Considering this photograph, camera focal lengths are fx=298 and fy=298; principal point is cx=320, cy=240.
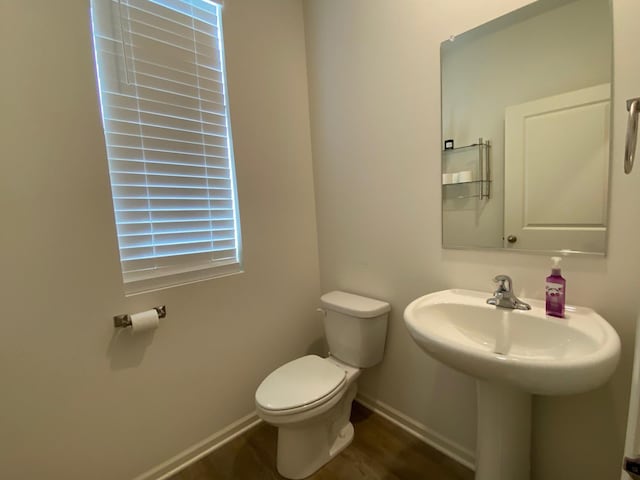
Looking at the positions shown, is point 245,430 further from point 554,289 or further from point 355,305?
point 554,289

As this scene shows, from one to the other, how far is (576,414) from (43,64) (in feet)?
7.42

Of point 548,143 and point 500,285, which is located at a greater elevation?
point 548,143

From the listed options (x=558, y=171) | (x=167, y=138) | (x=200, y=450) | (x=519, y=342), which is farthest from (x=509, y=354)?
(x=167, y=138)

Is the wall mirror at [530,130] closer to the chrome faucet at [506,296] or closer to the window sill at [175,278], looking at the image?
the chrome faucet at [506,296]

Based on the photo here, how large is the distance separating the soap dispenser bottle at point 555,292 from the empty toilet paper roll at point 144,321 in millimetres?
1480

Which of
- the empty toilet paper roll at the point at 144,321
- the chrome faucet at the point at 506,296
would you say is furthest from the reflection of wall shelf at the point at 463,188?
the empty toilet paper roll at the point at 144,321

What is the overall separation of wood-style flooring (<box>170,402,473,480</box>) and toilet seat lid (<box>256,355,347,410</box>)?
1.35 ft

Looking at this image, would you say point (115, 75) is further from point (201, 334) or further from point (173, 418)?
point (173, 418)

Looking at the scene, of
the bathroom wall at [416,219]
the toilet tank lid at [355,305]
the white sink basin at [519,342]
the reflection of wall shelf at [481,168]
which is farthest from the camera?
the toilet tank lid at [355,305]

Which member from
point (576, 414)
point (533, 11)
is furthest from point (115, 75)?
point (576, 414)

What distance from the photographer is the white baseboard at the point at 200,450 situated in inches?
54.6

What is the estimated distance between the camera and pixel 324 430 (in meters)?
1.42

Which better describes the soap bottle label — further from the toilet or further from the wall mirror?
the toilet

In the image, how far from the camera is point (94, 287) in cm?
118
